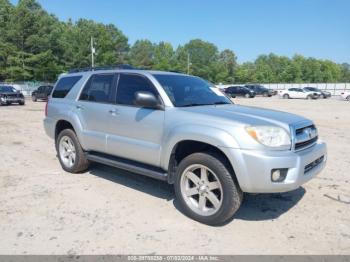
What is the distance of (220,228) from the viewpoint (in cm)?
425

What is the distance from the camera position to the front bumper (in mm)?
3898

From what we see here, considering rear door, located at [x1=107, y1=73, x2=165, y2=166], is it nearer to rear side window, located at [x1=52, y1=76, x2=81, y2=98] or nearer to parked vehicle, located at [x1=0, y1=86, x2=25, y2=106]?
rear side window, located at [x1=52, y1=76, x2=81, y2=98]

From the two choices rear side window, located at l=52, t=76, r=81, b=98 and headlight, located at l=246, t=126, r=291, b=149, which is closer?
headlight, located at l=246, t=126, r=291, b=149

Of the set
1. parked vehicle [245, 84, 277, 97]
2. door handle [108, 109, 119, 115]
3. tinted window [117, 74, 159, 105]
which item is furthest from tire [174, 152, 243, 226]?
parked vehicle [245, 84, 277, 97]

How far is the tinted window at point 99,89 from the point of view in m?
5.75

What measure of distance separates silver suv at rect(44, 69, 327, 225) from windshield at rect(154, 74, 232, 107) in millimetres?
19

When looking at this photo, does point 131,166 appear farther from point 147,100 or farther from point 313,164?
point 313,164

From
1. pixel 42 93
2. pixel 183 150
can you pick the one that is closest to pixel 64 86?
pixel 183 150

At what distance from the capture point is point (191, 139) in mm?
4379

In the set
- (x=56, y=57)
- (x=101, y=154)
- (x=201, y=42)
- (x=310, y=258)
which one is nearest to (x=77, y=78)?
(x=101, y=154)

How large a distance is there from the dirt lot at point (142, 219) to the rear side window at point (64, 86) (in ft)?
4.93

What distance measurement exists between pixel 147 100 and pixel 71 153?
259cm

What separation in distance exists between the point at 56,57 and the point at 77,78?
57094 mm

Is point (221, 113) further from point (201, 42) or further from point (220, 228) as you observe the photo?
point (201, 42)
